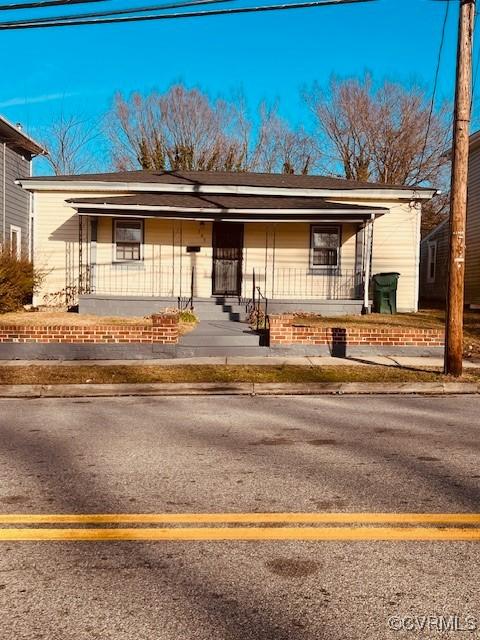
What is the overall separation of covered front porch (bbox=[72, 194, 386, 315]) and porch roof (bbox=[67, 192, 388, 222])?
28 cm

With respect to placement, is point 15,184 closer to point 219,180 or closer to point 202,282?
point 219,180

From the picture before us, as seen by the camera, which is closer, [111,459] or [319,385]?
[111,459]

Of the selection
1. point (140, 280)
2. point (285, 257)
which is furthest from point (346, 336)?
point (140, 280)

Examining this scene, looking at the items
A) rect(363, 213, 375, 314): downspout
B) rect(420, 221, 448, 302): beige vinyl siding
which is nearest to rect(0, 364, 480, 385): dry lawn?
rect(363, 213, 375, 314): downspout

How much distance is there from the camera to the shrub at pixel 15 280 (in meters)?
15.9

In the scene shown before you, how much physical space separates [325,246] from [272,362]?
8.47 meters

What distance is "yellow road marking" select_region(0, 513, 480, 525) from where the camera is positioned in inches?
154

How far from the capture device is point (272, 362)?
11.5 metres

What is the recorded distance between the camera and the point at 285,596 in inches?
115

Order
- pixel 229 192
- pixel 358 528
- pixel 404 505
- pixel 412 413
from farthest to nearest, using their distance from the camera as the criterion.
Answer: pixel 229 192 → pixel 412 413 → pixel 404 505 → pixel 358 528

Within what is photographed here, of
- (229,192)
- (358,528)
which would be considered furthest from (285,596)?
(229,192)

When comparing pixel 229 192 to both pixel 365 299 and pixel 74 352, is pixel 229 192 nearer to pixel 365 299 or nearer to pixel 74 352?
pixel 365 299

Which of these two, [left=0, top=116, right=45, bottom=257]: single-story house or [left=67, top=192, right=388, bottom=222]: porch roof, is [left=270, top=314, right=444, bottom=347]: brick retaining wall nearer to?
[left=67, top=192, right=388, bottom=222]: porch roof

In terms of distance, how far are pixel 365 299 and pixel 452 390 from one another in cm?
831
